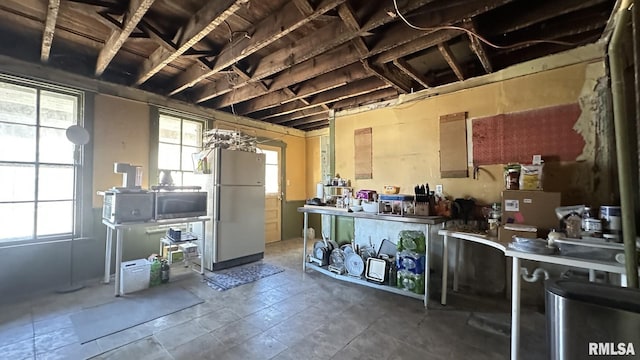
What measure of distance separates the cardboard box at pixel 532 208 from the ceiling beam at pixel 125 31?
3362mm

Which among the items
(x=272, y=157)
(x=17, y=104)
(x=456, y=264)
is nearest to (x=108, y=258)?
(x=17, y=104)

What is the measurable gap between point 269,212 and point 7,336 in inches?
155

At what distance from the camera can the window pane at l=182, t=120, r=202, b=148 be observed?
4.44 metres

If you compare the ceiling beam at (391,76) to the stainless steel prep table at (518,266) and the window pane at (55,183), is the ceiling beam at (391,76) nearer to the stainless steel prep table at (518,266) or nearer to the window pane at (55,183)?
the stainless steel prep table at (518,266)

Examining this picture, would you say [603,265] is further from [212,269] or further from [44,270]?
[44,270]

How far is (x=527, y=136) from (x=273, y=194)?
15.0 ft

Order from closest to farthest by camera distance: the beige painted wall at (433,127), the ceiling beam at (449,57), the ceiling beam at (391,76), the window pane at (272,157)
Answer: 1. the ceiling beam at (449,57)
2. the beige painted wall at (433,127)
3. the ceiling beam at (391,76)
4. the window pane at (272,157)

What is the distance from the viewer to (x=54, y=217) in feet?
10.6

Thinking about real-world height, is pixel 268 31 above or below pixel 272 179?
above

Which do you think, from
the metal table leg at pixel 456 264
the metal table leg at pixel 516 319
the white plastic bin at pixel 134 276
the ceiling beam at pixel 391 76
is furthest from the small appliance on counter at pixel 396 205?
the white plastic bin at pixel 134 276

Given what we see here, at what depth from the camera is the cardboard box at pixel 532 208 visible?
7.26 feet

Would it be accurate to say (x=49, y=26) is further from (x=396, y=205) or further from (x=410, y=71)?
(x=396, y=205)

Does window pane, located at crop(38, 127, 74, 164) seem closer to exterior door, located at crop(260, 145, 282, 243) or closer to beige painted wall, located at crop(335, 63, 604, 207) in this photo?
exterior door, located at crop(260, 145, 282, 243)

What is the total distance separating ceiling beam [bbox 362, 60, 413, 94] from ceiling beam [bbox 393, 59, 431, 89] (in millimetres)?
156
